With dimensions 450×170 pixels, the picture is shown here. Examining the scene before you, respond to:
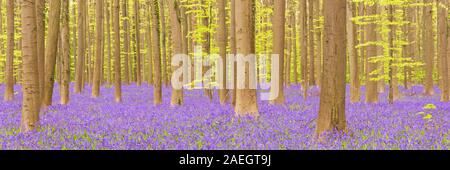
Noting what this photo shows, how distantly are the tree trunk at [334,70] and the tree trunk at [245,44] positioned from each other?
12.0ft

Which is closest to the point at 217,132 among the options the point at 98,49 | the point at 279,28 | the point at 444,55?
the point at 279,28

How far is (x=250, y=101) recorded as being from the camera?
1233cm

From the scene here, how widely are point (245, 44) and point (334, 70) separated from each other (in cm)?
400

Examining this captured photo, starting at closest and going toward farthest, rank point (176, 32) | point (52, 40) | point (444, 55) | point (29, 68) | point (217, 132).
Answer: point (217, 132) < point (29, 68) < point (52, 40) < point (176, 32) < point (444, 55)

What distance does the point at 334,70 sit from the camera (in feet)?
27.7

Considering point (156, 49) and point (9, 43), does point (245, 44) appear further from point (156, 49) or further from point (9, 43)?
point (9, 43)

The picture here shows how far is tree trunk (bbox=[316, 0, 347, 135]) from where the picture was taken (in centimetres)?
844

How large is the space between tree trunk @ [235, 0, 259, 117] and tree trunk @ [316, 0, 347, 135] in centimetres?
367

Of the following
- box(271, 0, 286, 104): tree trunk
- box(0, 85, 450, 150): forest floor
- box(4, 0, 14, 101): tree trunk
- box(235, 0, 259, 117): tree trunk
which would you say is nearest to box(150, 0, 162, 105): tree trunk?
box(0, 85, 450, 150): forest floor
